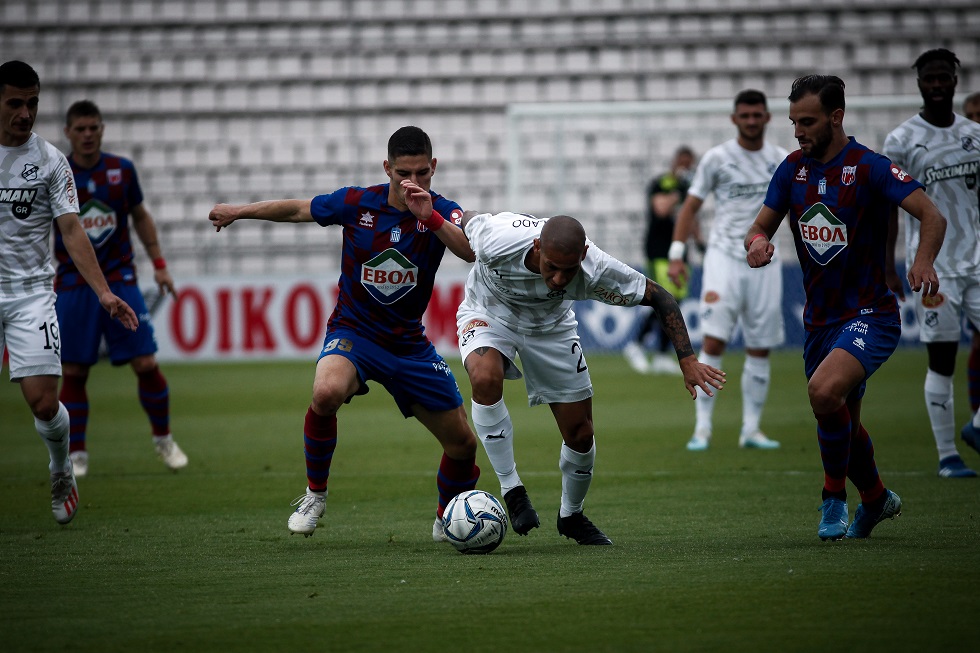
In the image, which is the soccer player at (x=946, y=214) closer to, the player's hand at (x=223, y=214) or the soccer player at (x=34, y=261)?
the player's hand at (x=223, y=214)

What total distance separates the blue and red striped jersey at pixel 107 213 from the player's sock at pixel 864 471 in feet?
17.8

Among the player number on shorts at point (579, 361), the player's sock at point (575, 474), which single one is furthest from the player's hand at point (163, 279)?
the player's sock at point (575, 474)

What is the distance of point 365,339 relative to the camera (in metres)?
6.17

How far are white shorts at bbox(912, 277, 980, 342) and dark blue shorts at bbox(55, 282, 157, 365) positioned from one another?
537 centimetres

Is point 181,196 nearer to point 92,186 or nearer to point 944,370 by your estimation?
point 92,186

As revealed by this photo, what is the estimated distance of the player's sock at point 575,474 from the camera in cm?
582

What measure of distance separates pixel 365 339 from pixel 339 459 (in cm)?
352

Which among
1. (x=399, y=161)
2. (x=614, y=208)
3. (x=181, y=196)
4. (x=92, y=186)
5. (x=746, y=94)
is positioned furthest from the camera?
(x=181, y=196)

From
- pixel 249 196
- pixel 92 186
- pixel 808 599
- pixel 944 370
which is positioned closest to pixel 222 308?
pixel 249 196

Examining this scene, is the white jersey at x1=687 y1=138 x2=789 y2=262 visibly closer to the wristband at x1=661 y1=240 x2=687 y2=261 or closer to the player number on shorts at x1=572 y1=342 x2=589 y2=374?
the wristband at x1=661 y1=240 x2=687 y2=261

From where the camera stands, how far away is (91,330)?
8750 mm

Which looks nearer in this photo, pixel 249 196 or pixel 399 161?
pixel 399 161

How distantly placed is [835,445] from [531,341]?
148 centimetres

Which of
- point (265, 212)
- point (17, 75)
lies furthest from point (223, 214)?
point (17, 75)
